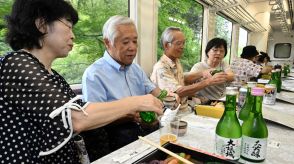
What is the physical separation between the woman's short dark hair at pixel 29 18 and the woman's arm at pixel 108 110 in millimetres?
340

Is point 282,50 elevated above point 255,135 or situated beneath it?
elevated above

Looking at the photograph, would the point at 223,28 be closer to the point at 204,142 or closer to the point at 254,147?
the point at 204,142

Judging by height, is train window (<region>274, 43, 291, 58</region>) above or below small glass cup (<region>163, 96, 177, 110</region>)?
above

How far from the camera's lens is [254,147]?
68 cm

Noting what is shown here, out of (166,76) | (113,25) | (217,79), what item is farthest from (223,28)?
(113,25)

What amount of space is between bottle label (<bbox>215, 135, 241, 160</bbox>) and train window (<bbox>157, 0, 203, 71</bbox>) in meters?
1.85

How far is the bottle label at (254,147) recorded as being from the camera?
0.67 metres

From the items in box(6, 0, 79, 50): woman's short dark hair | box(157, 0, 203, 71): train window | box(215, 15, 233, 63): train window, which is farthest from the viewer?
box(215, 15, 233, 63): train window

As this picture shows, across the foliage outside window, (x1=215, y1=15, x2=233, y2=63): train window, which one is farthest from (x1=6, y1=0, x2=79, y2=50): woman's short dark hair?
(x1=215, y1=15, x2=233, y2=63): train window

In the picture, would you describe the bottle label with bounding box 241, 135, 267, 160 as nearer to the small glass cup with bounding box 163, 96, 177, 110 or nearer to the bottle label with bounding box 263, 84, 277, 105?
the small glass cup with bounding box 163, 96, 177, 110

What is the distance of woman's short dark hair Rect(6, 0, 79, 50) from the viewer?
80 cm

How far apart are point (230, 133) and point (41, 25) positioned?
2.54 ft

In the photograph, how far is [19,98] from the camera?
70cm

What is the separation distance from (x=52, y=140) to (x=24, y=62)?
0.27 meters
